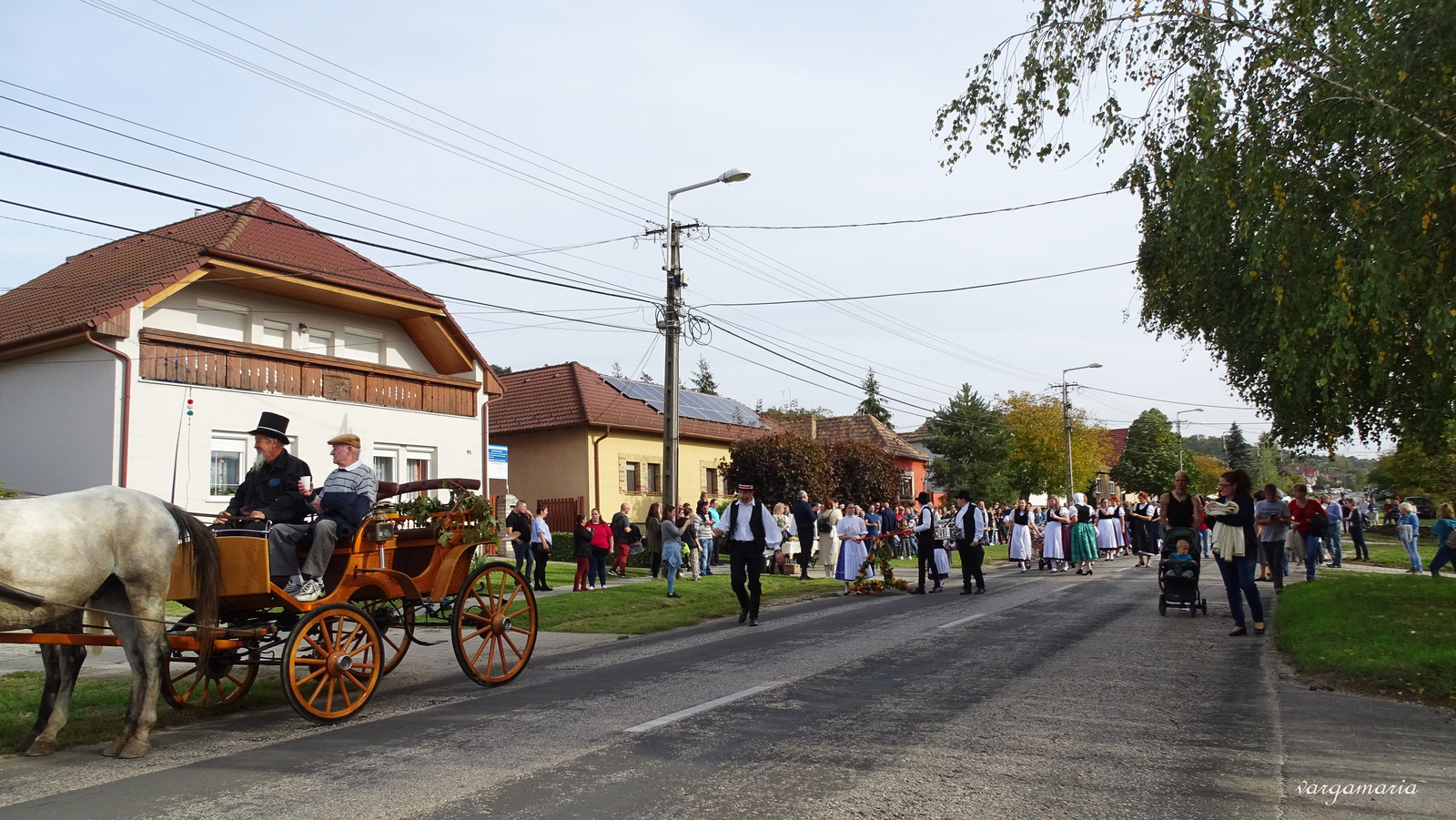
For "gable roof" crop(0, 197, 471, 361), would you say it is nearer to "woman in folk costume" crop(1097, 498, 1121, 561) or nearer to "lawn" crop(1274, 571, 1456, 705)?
"lawn" crop(1274, 571, 1456, 705)

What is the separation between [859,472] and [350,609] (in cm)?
3147

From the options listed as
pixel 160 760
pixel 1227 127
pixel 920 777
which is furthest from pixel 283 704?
pixel 1227 127

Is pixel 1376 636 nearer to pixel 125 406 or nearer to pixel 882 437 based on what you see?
pixel 125 406

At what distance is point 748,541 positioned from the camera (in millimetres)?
14328

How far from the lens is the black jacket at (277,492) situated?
26.3 ft

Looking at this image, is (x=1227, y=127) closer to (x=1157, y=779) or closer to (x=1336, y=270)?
(x=1336, y=270)

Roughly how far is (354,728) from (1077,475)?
6569cm

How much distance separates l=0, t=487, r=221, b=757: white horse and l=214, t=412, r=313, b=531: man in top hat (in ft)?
2.64

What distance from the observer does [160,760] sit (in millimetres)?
6480

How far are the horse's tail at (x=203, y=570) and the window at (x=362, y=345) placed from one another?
64.3ft

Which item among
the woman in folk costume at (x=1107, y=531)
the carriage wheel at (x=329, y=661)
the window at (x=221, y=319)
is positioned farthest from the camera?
the woman in folk costume at (x=1107, y=531)

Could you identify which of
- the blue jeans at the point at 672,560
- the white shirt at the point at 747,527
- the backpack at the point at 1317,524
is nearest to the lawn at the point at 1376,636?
the backpack at the point at 1317,524

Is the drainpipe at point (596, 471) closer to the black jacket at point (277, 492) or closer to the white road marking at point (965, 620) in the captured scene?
the white road marking at point (965, 620)

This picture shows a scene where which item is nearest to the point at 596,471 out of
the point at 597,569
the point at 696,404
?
the point at 696,404
